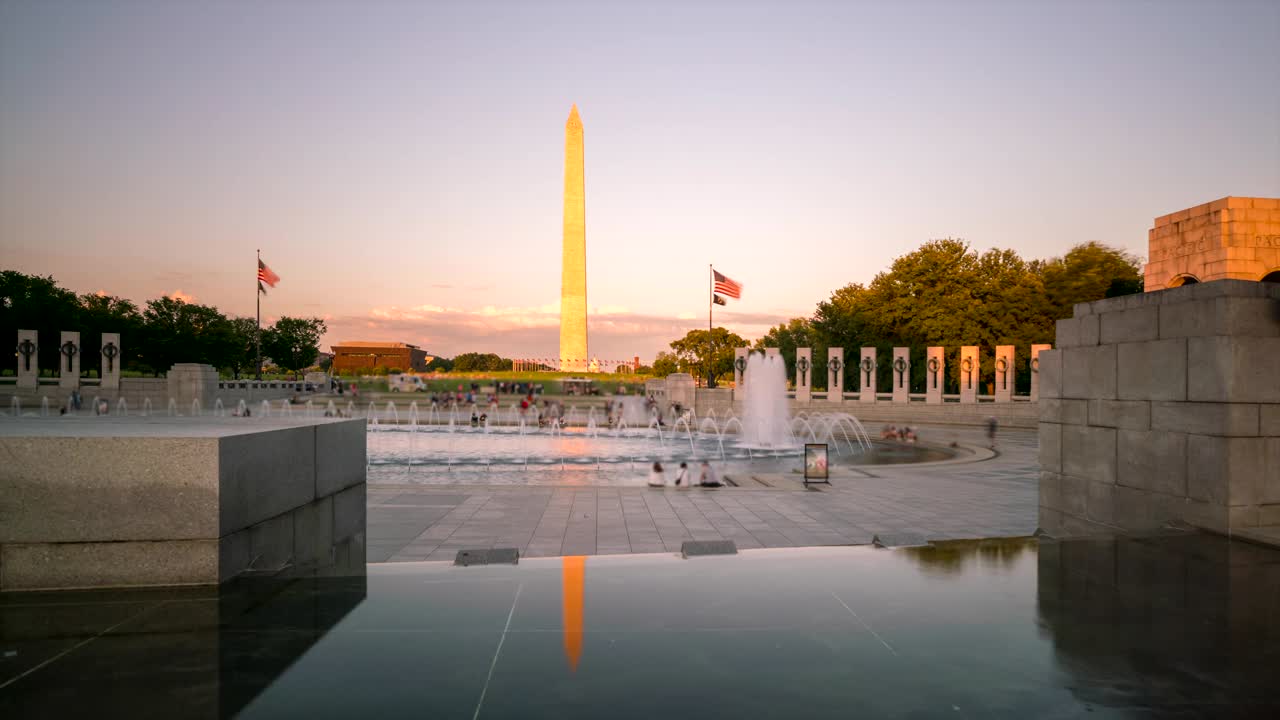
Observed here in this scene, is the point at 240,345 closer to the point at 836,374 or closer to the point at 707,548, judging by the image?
the point at 836,374

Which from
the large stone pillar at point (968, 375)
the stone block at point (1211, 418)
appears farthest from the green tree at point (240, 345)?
the stone block at point (1211, 418)

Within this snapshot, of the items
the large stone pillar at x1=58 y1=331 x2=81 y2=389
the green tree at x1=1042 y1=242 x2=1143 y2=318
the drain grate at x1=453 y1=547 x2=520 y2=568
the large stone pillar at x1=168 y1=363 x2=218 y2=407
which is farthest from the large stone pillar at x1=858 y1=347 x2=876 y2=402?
the large stone pillar at x1=58 y1=331 x2=81 y2=389

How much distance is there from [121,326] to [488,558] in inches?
2896

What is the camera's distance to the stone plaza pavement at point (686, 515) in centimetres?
980

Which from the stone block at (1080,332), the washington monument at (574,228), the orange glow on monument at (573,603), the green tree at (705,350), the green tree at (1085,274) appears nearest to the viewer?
the orange glow on monument at (573,603)

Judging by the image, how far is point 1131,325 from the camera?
8.42 meters

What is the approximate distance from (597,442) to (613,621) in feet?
78.8

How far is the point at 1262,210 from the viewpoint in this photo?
31734 millimetres

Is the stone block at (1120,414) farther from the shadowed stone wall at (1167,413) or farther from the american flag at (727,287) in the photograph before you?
the american flag at (727,287)

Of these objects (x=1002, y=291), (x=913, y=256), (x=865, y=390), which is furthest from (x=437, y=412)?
(x=1002, y=291)

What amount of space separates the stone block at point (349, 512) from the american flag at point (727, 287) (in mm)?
39063

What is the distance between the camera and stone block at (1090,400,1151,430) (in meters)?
8.22

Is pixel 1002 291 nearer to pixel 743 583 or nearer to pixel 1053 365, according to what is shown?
pixel 1053 365

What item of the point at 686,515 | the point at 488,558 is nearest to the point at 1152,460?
the point at 686,515
